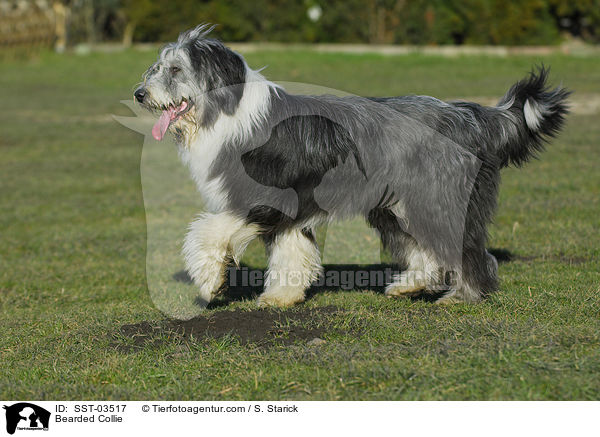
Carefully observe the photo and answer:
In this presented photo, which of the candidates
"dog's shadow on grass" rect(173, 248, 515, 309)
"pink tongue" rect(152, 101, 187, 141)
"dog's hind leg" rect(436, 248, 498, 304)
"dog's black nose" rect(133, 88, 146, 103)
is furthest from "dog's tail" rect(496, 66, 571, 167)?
"dog's black nose" rect(133, 88, 146, 103)

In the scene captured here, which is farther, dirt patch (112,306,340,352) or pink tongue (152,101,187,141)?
pink tongue (152,101,187,141)

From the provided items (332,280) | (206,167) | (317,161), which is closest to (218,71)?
(206,167)

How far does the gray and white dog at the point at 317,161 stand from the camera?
197 inches

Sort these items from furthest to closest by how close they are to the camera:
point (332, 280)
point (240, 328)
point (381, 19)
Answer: point (381, 19), point (332, 280), point (240, 328)

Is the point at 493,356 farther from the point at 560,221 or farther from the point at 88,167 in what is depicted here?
the point at 88,167

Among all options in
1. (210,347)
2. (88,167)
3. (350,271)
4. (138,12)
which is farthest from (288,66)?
(210,347)

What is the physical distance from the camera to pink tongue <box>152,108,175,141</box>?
4.97 metres

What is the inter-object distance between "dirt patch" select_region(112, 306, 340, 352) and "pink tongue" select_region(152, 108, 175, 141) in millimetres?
1195

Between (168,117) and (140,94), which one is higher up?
(140,94)
